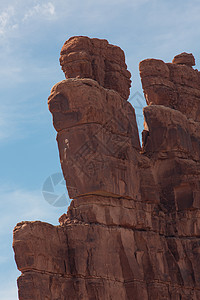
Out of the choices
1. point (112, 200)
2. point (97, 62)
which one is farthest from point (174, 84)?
point (112, 200)

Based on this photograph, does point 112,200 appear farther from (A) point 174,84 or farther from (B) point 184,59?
(B) point 184,59

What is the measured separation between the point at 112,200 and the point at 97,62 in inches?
223

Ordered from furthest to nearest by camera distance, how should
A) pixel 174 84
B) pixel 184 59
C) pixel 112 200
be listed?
pixel 184 59 → pixel 174 84 → pixel 112 200

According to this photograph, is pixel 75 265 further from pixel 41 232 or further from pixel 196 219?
pixel 196 219

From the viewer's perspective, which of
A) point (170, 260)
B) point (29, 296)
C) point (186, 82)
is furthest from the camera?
point (186, 82)

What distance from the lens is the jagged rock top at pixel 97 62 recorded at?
4066 centimetres

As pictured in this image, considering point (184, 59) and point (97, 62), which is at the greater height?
point (184, 59)

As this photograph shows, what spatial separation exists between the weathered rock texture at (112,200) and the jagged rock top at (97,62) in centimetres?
4

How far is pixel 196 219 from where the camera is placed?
141ft

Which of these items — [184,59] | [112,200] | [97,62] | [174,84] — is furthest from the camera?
[184,59]

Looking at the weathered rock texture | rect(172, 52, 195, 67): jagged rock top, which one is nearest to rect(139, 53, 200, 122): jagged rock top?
rect(172, 52, 195, 67): jagged rock top

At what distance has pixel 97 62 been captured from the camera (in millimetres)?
41375

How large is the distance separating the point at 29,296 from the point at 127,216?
6.05 meters

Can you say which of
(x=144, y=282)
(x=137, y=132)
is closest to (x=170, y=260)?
(x=144, y=282)
